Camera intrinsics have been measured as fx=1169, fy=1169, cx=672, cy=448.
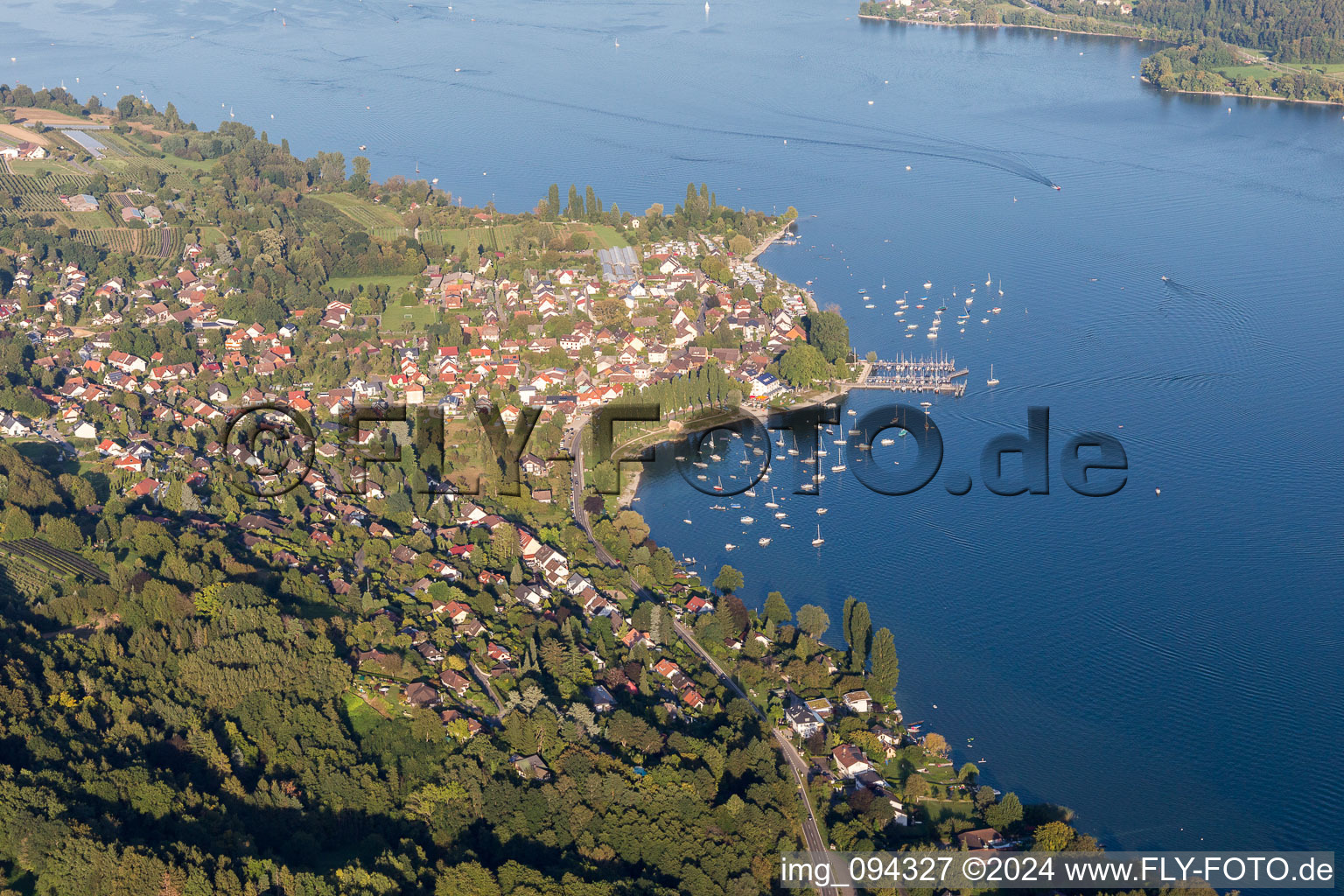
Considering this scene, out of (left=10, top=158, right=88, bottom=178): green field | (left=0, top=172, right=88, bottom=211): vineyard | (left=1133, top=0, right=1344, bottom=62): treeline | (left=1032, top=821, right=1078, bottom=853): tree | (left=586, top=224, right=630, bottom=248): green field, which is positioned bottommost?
(left=1032, top=821, right=1078, bottom=853): tree

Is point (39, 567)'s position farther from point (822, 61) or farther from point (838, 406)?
point (822, 61)

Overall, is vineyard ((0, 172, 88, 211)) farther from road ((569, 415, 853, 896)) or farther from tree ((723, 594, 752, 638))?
tree ((723, 594, 752, 638))

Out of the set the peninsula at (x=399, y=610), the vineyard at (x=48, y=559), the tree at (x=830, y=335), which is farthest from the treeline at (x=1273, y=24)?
the vineyard at (x=48, y=559)

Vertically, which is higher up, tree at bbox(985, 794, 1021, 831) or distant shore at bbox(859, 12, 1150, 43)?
distant shore at bbox(859, 12, 1150, 43)

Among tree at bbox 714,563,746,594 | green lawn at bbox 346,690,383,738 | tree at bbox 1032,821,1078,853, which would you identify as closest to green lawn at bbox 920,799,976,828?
tree at bbox 1032,821,1078,853

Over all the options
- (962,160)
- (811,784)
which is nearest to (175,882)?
(811,784)

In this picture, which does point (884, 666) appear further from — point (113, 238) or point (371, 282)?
point (113, 238)

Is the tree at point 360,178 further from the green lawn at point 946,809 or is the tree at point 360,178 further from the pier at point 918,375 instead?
the green lawn at point 946,809
